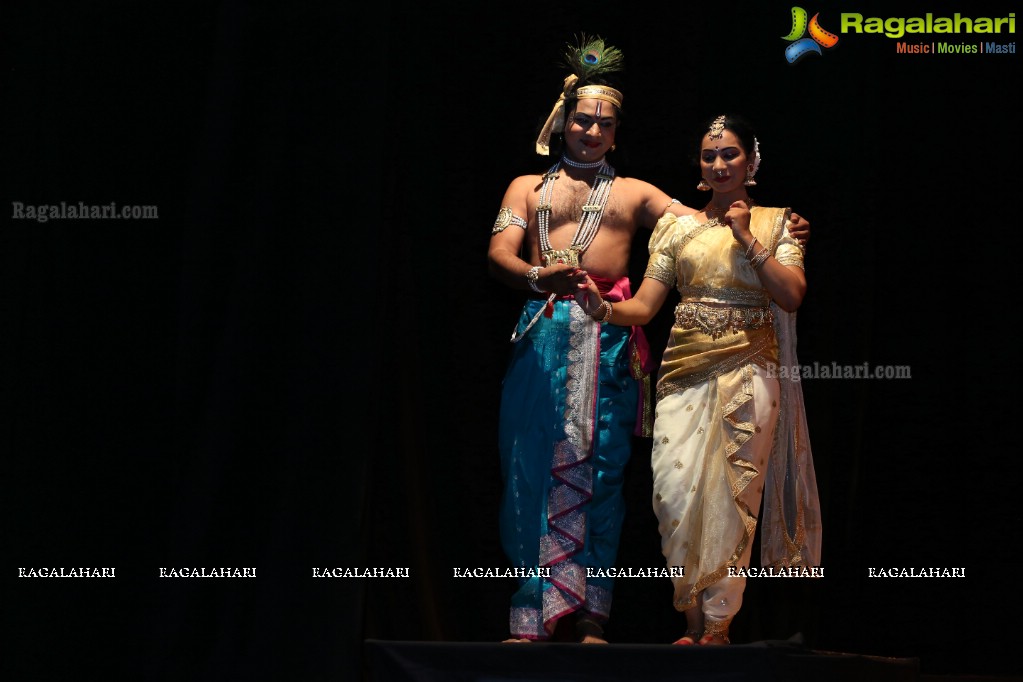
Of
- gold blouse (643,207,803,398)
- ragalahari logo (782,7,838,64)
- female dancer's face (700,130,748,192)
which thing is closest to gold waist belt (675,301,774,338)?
gold blouse (643,207,803,398)

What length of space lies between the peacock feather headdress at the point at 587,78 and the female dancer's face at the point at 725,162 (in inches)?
12.0

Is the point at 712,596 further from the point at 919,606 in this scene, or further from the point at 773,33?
the point at 773,33

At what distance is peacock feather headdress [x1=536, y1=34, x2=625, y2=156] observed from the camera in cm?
404

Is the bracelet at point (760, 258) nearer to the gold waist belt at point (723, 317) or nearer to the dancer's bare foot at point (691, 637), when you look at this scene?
the gold waist belt at point (723, 317)

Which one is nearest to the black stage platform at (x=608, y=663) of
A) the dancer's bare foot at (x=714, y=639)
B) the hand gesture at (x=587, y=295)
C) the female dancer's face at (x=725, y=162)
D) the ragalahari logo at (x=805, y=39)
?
the dancer's bare foot at (x=714, y=639)

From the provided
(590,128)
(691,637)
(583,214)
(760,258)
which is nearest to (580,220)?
(583,214)

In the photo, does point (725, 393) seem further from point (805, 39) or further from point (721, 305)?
point (805, 39)

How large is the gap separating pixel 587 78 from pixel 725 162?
447mm

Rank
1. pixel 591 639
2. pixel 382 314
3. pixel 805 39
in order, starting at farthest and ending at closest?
pixel 805 39 < pixel 382 314 < pixel 591 639

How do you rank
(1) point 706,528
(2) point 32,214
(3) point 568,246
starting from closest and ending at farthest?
(1) point 706,528
(3) point 568,246
(2) point 32,214

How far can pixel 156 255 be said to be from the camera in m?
4.30

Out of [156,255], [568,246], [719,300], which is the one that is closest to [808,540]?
[719,300]

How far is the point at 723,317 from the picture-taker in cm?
383

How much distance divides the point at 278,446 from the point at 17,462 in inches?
27.6
